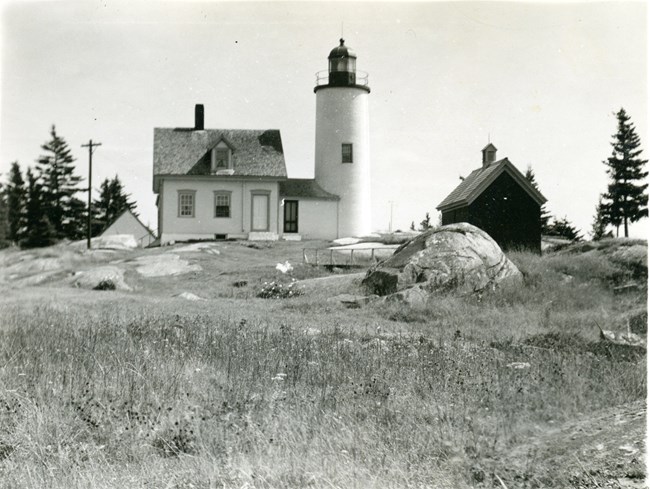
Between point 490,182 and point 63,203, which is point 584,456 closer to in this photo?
point 490,182

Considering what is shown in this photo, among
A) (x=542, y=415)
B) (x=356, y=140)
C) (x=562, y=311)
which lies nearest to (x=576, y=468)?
(x=542, y=415)

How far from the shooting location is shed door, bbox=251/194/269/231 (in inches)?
1529

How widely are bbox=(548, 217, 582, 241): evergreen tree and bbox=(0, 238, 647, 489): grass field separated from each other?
20412 mm

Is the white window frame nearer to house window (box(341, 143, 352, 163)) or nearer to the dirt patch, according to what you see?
house window (box(341, 143, 352, 163))

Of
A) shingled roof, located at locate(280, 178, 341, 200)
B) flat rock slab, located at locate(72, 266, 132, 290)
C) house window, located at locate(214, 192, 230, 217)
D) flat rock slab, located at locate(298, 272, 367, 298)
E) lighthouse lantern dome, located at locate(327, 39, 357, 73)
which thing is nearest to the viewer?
flat rock slab, located at locate(298, 272, 367, 298)

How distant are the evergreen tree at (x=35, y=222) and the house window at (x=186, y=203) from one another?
6.58m

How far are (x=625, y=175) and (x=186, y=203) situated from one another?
93.4 ft

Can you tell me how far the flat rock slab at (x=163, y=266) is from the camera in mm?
26141

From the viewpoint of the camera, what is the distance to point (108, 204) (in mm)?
49094

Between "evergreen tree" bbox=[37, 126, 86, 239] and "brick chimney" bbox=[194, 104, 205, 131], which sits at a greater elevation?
"brick chimney" bbox=[194, 104, 205, 131]

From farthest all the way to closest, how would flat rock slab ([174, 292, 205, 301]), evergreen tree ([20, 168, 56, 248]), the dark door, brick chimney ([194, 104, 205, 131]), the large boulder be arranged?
brick chimney ([194, 104, 205, 131]) → the dark door → evergreen tree ([20, 168, 56, 248]) → flat rock slab ([174, 292, 205, 301]) → the large boulder

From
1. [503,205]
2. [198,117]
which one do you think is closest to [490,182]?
[503,205]

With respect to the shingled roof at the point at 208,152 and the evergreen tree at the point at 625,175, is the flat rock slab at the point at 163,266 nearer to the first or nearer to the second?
the shingled roof at the point at 208,152

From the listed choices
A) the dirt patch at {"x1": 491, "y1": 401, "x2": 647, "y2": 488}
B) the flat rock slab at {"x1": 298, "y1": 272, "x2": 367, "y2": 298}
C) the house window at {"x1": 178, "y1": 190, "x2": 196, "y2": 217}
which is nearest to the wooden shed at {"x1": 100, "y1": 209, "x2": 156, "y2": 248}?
the house window at {"x1": 178, "y1": 190, "x2": 196, "y2": 217}
